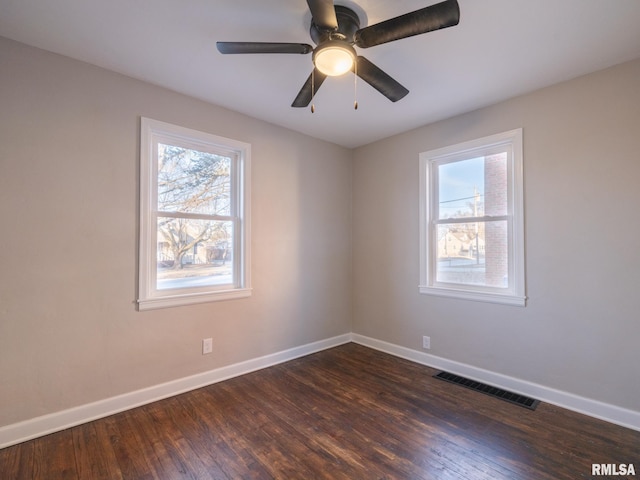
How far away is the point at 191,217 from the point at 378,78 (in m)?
1.94

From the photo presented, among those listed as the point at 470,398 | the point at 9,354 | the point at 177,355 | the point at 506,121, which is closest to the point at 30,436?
the point at 9,354

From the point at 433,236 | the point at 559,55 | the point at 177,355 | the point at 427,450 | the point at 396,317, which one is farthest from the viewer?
the point at 396,317

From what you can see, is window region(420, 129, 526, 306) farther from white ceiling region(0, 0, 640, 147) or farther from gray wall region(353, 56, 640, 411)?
white ceiling region(0, 0, 640, 147)

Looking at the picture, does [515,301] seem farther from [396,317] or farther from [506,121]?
[506,121]

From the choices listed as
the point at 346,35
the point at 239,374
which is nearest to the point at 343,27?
the point at 346,35

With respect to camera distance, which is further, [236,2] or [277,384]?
[277,384]

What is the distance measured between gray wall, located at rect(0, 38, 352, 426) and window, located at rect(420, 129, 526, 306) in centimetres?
192

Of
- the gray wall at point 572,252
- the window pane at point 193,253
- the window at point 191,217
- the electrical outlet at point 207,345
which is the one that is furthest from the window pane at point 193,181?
the gray wall at point 572,252

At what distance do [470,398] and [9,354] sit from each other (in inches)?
133

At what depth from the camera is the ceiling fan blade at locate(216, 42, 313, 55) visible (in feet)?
5.40

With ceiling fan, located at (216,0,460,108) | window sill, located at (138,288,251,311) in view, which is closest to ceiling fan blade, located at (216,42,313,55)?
Answer: ceiling fan, located at (216,0,460,108)

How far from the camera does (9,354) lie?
197 centimetres

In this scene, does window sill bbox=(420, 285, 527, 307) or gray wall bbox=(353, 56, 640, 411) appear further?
window sill bbox=(420, 285, 527, 307)

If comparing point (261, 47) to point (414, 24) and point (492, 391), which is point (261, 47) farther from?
point (492, 391)
